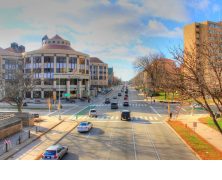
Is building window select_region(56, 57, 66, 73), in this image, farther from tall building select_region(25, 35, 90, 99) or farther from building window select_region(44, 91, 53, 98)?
building window select_region(44, 91, 53, 98)

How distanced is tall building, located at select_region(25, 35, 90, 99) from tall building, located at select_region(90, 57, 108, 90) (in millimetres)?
42338

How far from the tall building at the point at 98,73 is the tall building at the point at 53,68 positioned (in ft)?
139

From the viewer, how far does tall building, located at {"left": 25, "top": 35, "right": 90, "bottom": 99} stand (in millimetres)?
65875

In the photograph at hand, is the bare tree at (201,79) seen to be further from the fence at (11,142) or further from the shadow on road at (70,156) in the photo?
the fence at (11,142)

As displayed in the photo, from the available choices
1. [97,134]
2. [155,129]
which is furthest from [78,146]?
[155,129]

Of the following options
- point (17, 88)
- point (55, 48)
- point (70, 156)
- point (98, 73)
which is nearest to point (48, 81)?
point (55, 48)

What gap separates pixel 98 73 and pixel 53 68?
50668 millimetres

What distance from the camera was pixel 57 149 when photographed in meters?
15.6

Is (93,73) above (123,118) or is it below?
above

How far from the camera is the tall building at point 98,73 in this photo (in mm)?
112463

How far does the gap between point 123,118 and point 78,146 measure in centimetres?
1263

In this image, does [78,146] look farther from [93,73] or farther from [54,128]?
[93,73]

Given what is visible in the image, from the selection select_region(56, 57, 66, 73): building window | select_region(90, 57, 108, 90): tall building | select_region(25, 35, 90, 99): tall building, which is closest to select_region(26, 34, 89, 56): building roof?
select_region(25, 35, 90, 99): tall building

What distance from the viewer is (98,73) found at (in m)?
116
